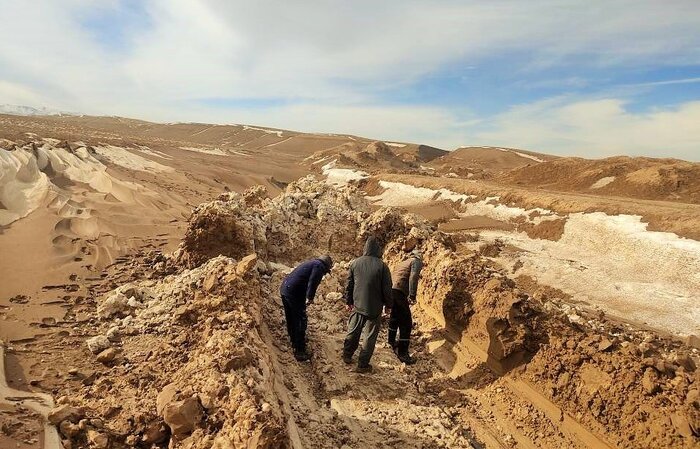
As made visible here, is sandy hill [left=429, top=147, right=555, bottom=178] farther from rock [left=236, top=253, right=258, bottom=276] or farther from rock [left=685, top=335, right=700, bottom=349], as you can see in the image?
rock [left=236, top=253, right=258, bottom=276]

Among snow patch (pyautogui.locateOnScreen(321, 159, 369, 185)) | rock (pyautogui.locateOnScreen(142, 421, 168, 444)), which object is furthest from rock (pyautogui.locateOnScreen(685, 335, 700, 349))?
snow patch (pyautogui.locateOnScreen(321, 159, 369, 185))

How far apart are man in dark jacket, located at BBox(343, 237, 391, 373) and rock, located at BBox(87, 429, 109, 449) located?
314cm

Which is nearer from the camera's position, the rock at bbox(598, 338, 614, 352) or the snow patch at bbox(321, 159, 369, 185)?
the rock at bbox(598, 338, 614, 352)

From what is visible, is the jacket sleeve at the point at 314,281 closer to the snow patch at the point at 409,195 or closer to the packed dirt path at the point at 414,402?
the packed dirt path at the point at 414,402

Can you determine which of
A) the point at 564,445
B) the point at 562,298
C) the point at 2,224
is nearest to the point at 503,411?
the point at 564,445

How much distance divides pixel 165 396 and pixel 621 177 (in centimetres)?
2594

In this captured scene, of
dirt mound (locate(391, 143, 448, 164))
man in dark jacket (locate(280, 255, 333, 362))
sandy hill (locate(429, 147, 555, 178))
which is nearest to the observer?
man in dark jacket (locate(280, 255, 333, 362))

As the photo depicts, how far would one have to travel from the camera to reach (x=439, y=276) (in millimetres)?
8328

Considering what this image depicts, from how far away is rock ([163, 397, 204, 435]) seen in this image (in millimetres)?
3938

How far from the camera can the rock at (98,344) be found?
5.74 metres

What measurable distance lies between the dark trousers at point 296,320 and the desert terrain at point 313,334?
22 centimetres

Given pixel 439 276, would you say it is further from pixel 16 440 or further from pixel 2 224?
pixel 2 224

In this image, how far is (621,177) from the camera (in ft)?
79.2

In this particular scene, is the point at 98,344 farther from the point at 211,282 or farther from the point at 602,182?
the point at 602,182
